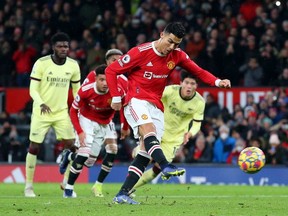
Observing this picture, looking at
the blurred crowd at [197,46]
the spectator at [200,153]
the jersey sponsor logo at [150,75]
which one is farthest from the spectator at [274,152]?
the jersey sponsor logo at [150,75]

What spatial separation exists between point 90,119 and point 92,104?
0.31m

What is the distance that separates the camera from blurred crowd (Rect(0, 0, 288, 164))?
23031 mm

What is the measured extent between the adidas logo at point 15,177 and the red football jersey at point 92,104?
25.3ft

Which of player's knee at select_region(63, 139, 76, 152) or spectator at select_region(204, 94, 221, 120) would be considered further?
spectator at select_region(204, 94, 221, 120)

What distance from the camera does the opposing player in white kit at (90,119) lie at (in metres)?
15.0

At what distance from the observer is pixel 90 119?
15711 millimetres

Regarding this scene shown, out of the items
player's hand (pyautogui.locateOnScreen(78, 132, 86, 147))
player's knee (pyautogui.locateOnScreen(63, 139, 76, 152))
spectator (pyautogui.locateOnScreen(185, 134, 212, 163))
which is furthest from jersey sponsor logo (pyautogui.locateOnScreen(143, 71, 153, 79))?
spectator (pyautogui.locateOnScreen(185, 134, 212, 163))

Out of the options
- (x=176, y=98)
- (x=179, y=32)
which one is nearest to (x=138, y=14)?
(x=176, y=98)

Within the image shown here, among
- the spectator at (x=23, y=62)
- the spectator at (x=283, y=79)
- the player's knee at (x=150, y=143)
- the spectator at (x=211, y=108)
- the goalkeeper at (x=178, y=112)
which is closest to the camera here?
the player's knee at (x=150, y=143)

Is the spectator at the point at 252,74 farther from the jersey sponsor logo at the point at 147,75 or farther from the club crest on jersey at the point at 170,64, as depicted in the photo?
the jersey sponsor logo at the point at 147,75

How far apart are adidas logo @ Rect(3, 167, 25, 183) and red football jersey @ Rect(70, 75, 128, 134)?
7.72m

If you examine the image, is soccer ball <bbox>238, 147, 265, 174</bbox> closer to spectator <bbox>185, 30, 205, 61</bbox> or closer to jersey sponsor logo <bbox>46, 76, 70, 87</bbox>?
jersey sponsor logo <bbox>46, 76, 70, 87</bbox>

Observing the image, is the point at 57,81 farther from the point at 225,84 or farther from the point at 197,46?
the point at 197,46

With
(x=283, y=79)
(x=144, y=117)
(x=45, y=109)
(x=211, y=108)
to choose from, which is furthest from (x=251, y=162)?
(x=283, y=79)
